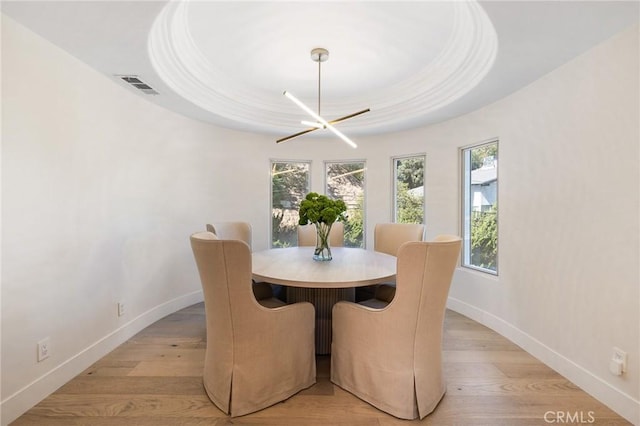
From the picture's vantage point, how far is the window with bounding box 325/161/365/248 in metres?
4.41

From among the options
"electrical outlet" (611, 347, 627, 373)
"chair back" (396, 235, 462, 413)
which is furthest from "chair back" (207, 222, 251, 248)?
"electrical outlet" (611, 347, 627, 373)

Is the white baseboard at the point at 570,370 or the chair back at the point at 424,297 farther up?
the chair back at the point at 424,297

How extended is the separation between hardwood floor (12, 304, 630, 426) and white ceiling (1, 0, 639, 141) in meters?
2.25

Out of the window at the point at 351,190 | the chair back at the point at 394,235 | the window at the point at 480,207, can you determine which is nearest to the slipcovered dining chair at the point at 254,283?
the chair back at the point at 394,235

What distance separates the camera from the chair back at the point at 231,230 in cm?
294

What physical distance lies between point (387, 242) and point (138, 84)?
9.16 feet

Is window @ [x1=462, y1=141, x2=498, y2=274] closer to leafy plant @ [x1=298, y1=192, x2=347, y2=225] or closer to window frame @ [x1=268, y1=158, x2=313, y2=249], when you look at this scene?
leafy plant @ [x1=298, y1=192, x2=347, y2=225]

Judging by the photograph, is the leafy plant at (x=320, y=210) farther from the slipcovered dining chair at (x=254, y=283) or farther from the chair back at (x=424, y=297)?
the chair back at (x=424, y=297)

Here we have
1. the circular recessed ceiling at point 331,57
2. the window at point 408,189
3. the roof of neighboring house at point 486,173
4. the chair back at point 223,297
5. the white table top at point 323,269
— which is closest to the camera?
the chair back at point 223,297

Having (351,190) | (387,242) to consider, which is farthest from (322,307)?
(351,190)

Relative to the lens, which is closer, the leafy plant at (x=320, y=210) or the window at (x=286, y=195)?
the leafy plant at (x=320, y=210)

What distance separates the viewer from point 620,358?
1.77m

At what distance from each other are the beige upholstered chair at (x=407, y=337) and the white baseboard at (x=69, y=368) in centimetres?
193

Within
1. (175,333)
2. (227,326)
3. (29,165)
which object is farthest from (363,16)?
(175,333)
